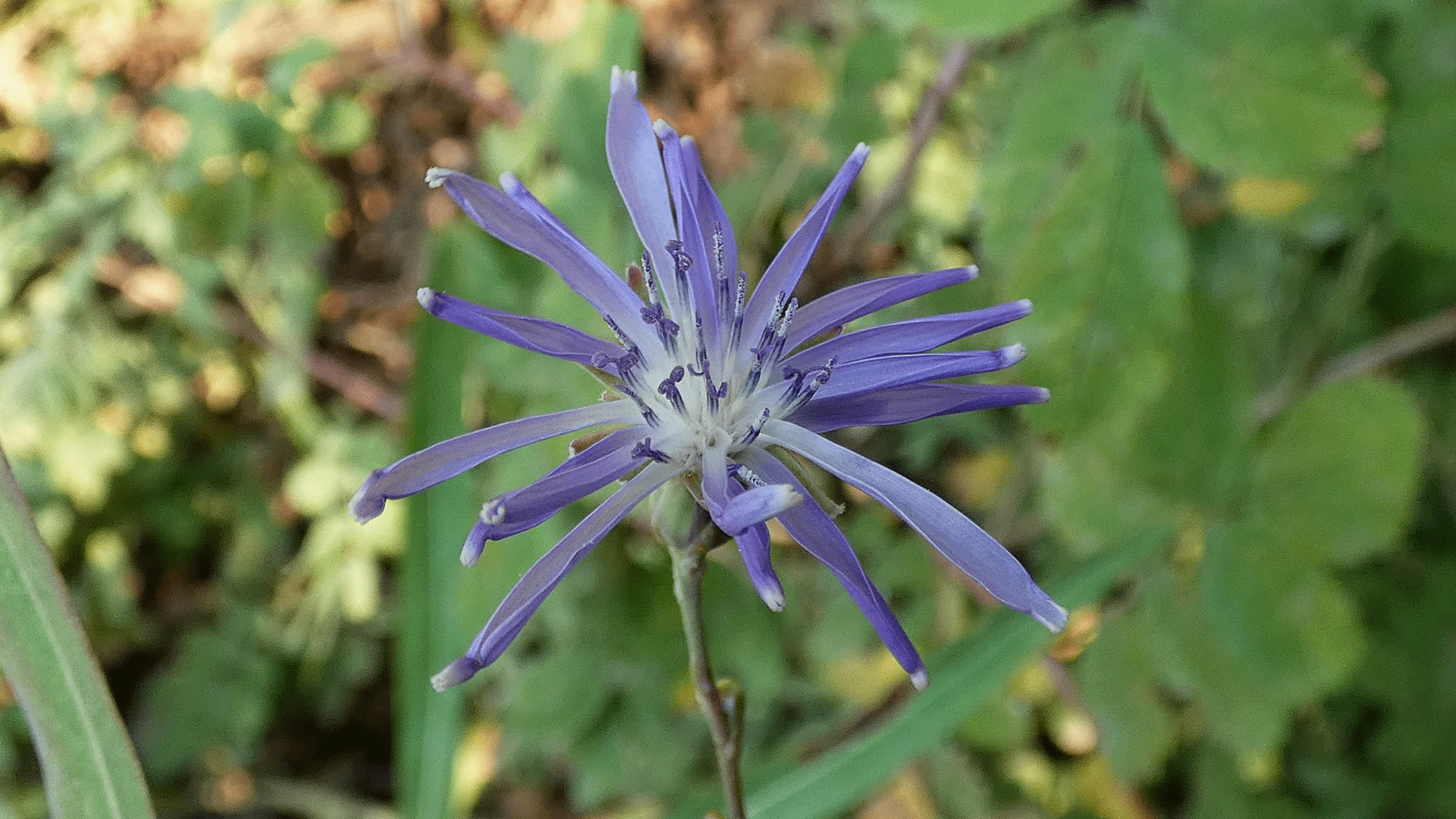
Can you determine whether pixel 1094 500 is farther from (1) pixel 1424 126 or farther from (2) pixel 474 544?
(2) pixel 474 544

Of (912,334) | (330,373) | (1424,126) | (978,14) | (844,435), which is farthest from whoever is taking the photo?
(330,373)

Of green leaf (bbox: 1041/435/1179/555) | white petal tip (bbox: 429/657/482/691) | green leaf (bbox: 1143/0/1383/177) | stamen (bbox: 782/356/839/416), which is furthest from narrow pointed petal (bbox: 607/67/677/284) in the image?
green leaf (bbox: 1041/435/1179/555)

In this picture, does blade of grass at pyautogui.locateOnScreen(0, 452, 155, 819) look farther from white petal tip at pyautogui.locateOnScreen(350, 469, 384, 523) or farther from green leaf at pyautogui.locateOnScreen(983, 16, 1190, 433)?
green leaf at pyautogui.locateOnScreen(983, 16, 1190, 433)

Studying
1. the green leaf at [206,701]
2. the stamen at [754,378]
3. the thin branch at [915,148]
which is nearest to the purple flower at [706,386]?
the stamen at [754,378]

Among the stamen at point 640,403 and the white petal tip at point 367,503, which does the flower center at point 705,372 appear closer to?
the stamen at point 640,403

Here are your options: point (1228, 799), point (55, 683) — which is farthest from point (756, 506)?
point (1228, 799)

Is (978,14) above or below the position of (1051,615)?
above

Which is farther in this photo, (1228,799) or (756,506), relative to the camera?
(1228,799)

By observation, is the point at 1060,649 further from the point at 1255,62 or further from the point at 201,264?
the point at 201,264
